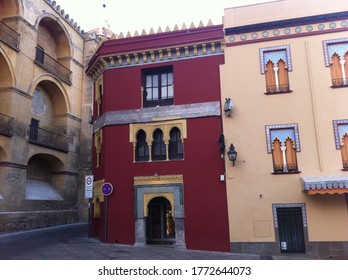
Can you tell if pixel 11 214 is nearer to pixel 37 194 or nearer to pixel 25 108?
pixel 37 194

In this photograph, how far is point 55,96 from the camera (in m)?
25.3

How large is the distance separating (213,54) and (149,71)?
2.95 meters

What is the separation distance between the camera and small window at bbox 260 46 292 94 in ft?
42.6

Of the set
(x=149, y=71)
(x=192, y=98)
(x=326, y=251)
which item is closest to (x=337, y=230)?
(x=326, y=251)

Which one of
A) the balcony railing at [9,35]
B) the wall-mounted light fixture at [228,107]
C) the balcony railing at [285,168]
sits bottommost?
the balcony railing at [285,168]

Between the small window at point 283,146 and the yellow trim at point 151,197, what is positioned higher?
the small window at point 283,146

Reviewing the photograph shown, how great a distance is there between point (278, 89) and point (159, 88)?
5005 mm

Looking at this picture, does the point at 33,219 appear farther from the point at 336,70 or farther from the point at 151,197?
the point at 336,70

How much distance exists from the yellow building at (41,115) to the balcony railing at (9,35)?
0.02m

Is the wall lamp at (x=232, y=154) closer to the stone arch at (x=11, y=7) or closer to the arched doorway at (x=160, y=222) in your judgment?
the arched doorway at (x=160, y=222)

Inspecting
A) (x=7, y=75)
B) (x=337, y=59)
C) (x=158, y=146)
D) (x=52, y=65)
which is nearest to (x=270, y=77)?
(x=337, y=59)

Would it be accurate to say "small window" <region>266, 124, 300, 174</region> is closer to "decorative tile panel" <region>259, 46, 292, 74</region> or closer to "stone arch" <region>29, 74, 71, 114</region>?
"decorative tile panel" <region>259, 46, 292, 74</region>

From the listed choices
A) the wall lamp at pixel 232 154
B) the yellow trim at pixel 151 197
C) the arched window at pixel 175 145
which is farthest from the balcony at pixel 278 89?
the yellow trim at pixel 151 197

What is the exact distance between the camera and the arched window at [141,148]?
46.1ft
